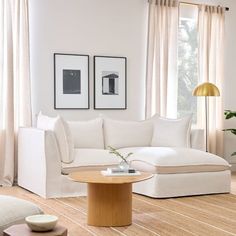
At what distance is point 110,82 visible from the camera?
710cm

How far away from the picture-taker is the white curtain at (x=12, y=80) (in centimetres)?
633

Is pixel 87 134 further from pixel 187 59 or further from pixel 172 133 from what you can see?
pixel 187 59

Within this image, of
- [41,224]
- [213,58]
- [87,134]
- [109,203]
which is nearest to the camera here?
[41,224]

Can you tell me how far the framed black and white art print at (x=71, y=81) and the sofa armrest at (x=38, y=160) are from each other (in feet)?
3.03

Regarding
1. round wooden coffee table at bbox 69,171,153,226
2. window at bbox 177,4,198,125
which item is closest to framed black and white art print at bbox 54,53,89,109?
window at bbox 177,4,198,125

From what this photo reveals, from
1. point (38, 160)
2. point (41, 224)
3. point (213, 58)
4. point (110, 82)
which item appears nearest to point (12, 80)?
point (38, 160)

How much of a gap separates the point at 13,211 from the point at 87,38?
4.57 meters

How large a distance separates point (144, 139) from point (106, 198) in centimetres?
257

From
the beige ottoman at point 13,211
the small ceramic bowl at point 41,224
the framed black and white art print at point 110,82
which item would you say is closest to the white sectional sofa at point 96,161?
the framed black and white art print at point 110,82

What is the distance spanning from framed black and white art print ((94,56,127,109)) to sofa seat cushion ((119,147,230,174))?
53.9 inches

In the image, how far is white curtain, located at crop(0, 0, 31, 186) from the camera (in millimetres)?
6328

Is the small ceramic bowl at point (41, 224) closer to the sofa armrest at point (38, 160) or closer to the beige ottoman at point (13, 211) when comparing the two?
the beige ottoman at point (13, 211)

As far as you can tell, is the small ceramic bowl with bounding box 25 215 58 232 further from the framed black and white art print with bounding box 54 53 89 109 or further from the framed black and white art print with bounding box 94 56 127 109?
the framed black and white art print with bounding box 94 56 127 109

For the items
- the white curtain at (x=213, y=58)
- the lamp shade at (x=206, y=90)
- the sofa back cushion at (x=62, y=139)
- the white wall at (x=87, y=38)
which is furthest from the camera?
the white curtain at (x=213, y=58)
